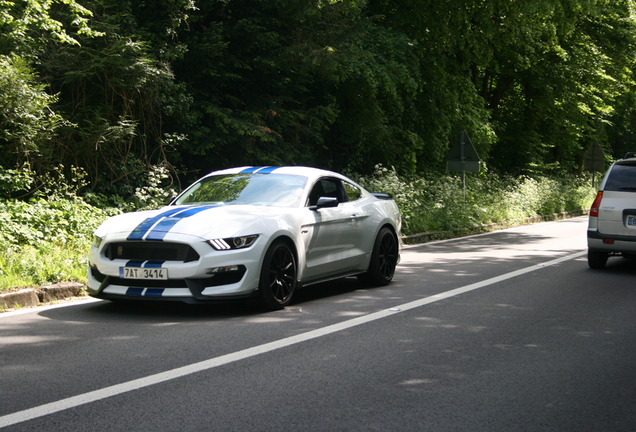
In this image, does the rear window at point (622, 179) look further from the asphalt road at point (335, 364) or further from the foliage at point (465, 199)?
the foliage at point (465, 199)

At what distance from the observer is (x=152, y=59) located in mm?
16734

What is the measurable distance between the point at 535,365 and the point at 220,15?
48.8ft

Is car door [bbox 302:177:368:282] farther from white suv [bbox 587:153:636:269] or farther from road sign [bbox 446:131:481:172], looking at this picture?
road sign [bbox 446:131:481:172]

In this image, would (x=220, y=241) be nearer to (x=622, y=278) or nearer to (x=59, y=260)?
(x=59, y=260)

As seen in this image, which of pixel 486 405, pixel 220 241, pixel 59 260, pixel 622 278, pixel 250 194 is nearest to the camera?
pixel 486 405

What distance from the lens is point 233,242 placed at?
303 inches

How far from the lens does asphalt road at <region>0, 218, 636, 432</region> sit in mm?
4594

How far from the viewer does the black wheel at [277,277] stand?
25.8 ft

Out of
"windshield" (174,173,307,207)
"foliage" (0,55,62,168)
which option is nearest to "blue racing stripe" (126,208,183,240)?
"windshield" (174,173,307,207)

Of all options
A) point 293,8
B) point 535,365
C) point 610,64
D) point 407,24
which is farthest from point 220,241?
point 610,64

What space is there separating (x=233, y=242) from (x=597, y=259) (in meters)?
7.29

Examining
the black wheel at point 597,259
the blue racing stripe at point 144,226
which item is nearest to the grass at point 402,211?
the blue racing stripe at point 144,226

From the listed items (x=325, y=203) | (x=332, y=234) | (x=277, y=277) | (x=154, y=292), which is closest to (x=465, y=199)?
(x=332, y=234)

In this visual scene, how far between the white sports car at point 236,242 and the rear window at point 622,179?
4.82 m
